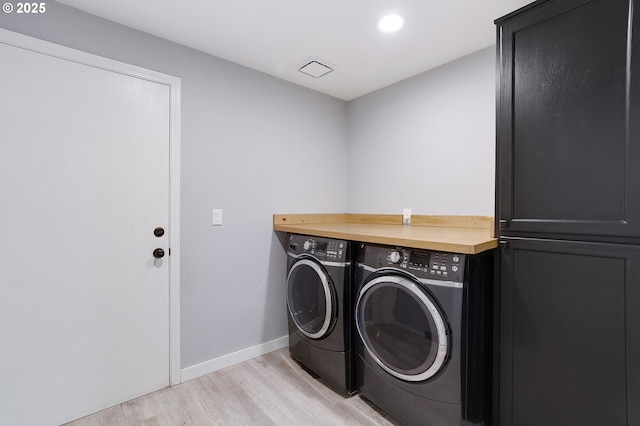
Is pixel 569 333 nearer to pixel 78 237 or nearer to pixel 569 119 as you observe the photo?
pixel 569 119

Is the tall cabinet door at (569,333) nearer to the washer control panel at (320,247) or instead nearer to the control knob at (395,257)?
the control knob at (395,257)

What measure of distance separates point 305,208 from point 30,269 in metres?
1.89

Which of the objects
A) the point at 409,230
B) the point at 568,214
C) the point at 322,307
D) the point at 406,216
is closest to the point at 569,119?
the point at 568,214

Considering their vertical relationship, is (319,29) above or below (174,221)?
above

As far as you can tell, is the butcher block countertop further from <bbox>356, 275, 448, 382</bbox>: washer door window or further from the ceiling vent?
the ceiling vent

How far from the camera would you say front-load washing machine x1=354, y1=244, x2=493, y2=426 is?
132cm

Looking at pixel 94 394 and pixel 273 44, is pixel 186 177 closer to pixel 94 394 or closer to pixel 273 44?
pixel 273 44

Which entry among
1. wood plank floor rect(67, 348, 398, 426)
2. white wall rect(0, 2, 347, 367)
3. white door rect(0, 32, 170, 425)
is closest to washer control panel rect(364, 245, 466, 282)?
wood plank floor rect(67, 348, 398, 426)

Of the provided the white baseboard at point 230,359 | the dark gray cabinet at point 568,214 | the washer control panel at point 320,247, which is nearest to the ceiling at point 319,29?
the dark gray cabinet at point 568,214

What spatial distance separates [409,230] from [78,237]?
6.73ft

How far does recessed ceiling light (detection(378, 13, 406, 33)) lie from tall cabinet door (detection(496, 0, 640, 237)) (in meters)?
0.58

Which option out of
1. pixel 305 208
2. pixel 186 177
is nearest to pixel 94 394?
pixel 186 177

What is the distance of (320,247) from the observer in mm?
2023

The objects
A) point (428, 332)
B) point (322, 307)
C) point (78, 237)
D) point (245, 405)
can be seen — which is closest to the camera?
point (428, 332)
